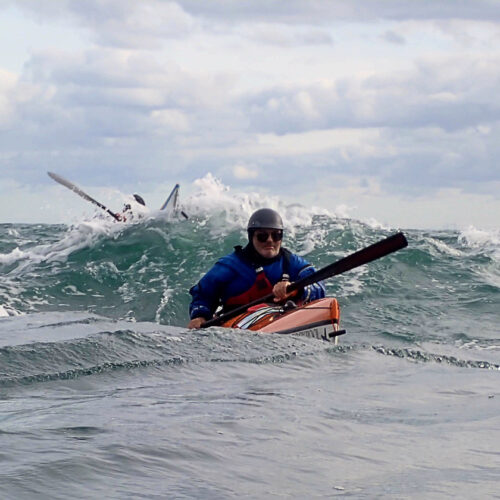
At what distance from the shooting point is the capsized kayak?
9.27 meters

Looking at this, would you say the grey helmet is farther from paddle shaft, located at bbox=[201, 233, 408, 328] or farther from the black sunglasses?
paddle shaft, located at bbox=[201, 233, 408, 328]

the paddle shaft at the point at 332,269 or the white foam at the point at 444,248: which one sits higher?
the white foam at the point at 444,248

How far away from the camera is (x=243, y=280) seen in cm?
1009

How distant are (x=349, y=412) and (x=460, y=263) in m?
13.3

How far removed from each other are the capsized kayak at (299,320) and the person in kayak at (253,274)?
18.7 inches

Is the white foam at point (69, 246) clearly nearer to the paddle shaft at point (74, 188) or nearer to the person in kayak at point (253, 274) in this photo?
the paddle shaft at point (74, 188)

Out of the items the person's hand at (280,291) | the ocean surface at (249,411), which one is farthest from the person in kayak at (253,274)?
the ocean surface at (249,411)

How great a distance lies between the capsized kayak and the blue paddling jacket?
46 centimetres

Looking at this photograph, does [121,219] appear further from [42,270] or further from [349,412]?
[349,412]

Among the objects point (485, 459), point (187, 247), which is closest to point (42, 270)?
point (187, 247)

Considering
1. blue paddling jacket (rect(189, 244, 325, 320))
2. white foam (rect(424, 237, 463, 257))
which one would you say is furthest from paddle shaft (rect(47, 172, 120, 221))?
blue paddling jacket (rect(189, 244, 325, 320))

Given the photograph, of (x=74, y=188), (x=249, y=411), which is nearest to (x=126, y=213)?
(x=74, y=188)

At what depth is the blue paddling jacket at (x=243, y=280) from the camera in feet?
33.1

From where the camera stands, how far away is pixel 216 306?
10.2m
